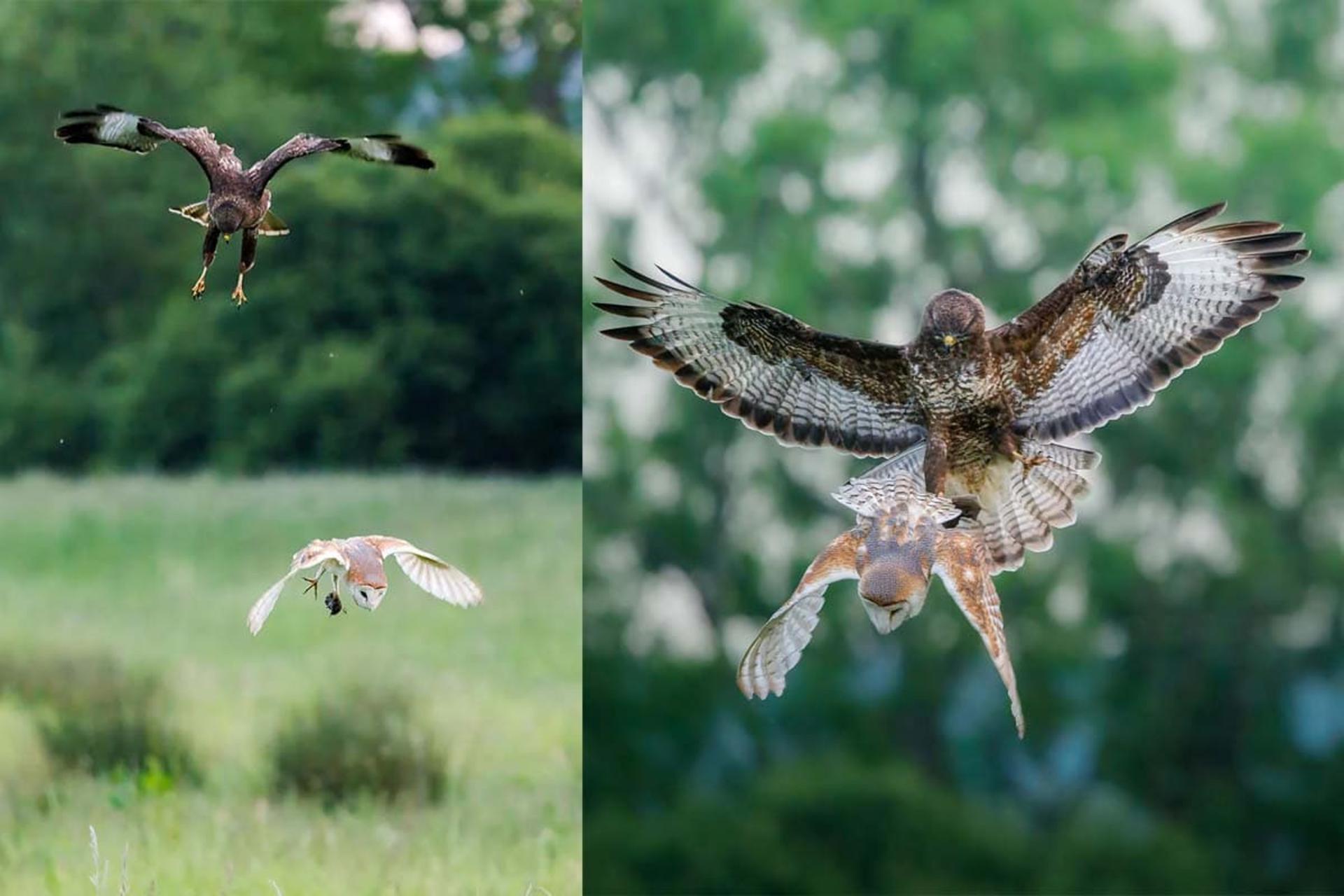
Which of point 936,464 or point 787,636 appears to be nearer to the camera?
point 787,636

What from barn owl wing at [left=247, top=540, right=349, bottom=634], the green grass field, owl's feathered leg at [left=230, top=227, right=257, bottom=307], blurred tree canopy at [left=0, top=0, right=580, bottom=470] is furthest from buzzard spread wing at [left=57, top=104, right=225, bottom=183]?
blurred tree canopy at [left=0, top=0, right=580, bottom=470]

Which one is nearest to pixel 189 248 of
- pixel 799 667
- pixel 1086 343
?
pixel 799 667

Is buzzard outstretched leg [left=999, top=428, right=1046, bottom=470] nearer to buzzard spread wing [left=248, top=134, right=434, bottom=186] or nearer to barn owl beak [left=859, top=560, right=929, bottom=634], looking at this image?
barn owl beak [left=859, top=560, right=929, bottom=634]

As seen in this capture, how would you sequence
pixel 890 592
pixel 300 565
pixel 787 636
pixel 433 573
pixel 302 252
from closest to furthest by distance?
pixel 890 592
pixel 787 636
pixel 300 565
pixel 433 573
pixel 302 252

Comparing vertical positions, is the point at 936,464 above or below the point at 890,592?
above

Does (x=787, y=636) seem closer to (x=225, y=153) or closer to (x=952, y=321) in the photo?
(x=952, y=321)

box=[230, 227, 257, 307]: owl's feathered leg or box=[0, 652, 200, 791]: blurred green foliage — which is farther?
box=[0, 652, 200, 791]: blurred green foliage

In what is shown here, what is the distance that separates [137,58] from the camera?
229 inches

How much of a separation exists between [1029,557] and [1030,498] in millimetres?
4136

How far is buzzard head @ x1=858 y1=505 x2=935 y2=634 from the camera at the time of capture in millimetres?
2258

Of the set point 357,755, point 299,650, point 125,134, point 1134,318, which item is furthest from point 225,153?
point 299,650

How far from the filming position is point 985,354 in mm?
2676

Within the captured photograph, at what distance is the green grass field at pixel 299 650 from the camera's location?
4875 mm

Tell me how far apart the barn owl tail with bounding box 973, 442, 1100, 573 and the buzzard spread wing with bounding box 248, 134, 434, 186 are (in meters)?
1.06
